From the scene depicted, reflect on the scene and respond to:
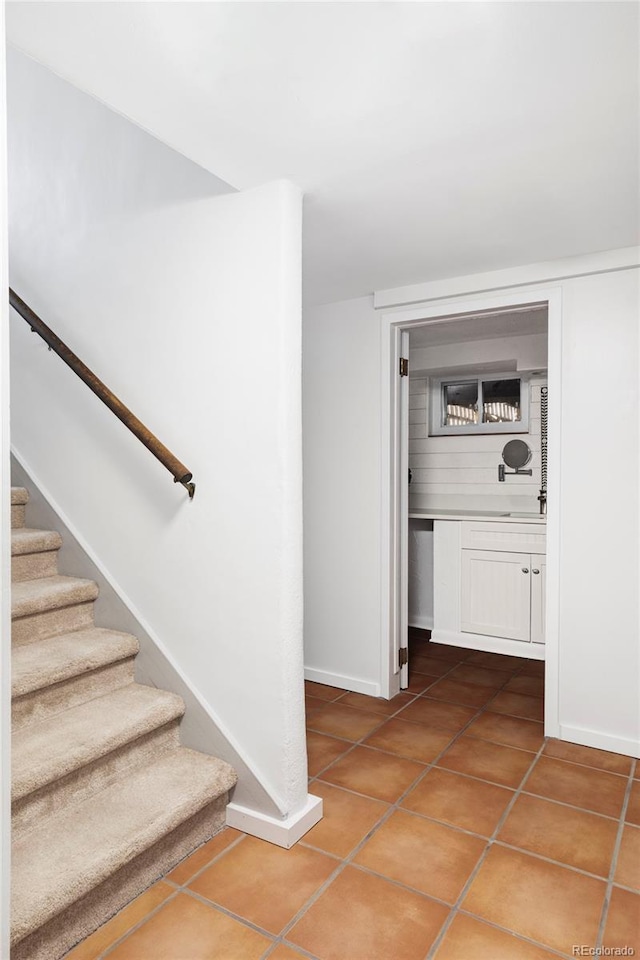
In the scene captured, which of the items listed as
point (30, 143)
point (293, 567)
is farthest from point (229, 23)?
point (30, 143)

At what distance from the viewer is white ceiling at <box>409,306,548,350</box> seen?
12.6 feet

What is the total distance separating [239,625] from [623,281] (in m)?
2.07

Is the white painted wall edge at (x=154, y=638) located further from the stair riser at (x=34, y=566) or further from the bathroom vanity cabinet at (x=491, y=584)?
the bathroom vanity cabinet at (x=491, y=584)

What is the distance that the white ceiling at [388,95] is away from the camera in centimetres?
125

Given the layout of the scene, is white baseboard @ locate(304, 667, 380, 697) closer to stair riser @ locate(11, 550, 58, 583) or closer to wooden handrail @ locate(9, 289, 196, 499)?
stair riser @ locate(11, 550, 58, 583)

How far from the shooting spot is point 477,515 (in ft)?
13.6

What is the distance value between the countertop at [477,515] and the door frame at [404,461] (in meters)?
0.77

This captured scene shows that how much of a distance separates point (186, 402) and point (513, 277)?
160 centimetres

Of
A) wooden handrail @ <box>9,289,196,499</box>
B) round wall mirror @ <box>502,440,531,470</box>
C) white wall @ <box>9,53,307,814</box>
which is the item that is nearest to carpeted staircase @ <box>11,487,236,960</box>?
white wall @ <box>9,53,307,814</box>

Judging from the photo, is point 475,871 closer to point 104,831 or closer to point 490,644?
point 104,831

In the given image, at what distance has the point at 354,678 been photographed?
131 inches

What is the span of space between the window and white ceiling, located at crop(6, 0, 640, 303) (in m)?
2.26

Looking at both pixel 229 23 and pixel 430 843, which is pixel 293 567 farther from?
pixel 229 23

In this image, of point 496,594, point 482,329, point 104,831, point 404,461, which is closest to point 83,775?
point 104,831
